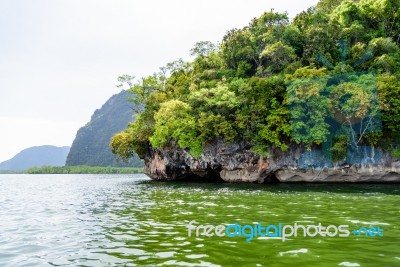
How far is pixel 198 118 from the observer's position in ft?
→ 119

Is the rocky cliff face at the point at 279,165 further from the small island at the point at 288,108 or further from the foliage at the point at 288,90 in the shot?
the foliage at the point at 288,90

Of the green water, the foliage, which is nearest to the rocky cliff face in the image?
the foliage

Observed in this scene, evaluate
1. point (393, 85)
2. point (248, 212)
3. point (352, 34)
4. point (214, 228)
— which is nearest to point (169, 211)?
point (248, 212)

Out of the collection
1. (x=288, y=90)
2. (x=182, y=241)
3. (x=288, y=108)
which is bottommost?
(x=182, y=241)

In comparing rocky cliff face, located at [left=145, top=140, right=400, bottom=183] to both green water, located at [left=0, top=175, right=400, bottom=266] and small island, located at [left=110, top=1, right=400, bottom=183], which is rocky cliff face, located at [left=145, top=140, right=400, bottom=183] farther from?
green water, located at [left=0, top=175, right=400, bottom=266]

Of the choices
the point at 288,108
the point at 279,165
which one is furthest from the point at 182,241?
the point at 279,165

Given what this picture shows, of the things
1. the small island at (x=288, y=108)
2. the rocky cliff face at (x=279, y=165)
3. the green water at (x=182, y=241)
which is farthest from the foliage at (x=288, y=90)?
the green water at (x=182, y=241)

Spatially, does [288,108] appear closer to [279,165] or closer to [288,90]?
[288,90]

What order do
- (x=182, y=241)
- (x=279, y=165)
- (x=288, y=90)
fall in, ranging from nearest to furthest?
(x=182, y=241)
(x=288, y=90)
(x=279, y=165)

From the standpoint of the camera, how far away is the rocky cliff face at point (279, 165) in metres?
32.2

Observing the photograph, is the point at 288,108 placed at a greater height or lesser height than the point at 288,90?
lesser

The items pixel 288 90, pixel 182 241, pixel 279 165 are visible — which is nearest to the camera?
pixel 182 241

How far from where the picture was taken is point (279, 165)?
34281 millimetres

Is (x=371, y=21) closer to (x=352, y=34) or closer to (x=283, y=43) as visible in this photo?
(x=352, y=34)
